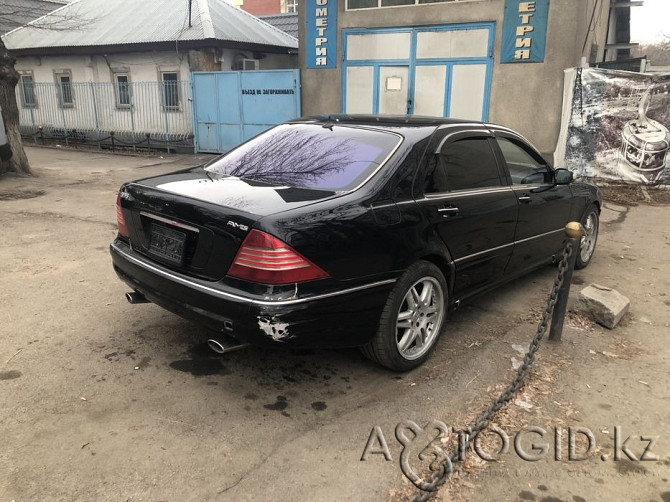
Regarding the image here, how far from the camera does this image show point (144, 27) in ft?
57.7

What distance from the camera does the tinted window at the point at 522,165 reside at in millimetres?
4402

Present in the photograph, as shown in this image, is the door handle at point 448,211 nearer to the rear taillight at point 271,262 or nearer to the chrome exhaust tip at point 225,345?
the rear taillight at point 271,262

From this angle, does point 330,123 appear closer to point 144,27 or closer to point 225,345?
point 225,345

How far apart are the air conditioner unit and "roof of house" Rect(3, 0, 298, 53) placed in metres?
0.71

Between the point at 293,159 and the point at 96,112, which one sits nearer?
the point at 293,159

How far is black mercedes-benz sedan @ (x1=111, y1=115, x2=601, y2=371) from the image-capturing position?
110 inches

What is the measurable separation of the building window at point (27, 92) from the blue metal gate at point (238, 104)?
913cm

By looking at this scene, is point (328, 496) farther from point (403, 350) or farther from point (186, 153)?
point (186, 153)

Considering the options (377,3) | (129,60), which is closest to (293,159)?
(377,3)

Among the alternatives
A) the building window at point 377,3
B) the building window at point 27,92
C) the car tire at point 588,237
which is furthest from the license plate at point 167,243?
A: the building window at point 27,92

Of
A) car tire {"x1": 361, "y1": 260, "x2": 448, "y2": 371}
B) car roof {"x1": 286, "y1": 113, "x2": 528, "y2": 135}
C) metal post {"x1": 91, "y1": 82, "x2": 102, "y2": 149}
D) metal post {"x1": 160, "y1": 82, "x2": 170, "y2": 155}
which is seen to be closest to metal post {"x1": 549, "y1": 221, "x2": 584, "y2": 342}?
car tire {"x1": 361, "y1": 260, "x2": 448, "y2": 371}

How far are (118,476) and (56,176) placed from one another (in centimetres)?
1076

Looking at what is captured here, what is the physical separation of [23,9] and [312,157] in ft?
87.9

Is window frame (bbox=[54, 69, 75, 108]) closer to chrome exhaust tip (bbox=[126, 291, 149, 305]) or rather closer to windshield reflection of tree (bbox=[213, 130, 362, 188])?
windshield reflection of tree (bbox=[213, 130, 362, 188])
